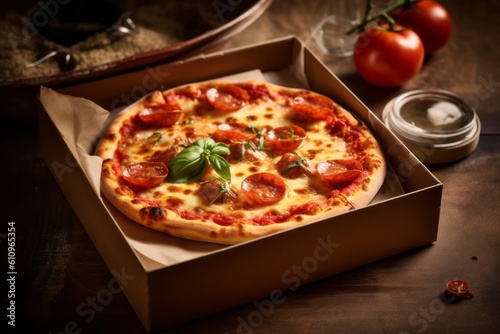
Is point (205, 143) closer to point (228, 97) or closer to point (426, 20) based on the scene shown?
point (228, 97)

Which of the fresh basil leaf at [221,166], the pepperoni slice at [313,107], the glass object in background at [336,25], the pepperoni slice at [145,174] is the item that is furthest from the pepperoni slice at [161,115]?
the glass object in background at [336,25]

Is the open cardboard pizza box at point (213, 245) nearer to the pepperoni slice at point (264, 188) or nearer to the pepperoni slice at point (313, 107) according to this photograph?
the pepperoni slice at point (313, 107)

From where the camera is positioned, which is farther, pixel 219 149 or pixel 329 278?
pixel 219 149

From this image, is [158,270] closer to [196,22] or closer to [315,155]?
[315,155]

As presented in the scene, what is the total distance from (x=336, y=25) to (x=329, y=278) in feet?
6.28

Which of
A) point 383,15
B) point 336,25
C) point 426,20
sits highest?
point 383,15

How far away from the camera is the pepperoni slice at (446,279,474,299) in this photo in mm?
2514

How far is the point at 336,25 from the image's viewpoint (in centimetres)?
408

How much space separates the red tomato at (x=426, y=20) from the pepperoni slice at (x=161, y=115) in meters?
1.36

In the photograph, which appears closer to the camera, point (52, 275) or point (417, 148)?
point (52, 275)

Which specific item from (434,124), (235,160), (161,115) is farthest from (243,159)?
(434,124)

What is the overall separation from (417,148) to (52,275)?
1.61 metres

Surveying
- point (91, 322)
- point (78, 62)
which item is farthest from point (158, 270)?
point (78, 62)

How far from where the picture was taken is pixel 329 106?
3.19 m
